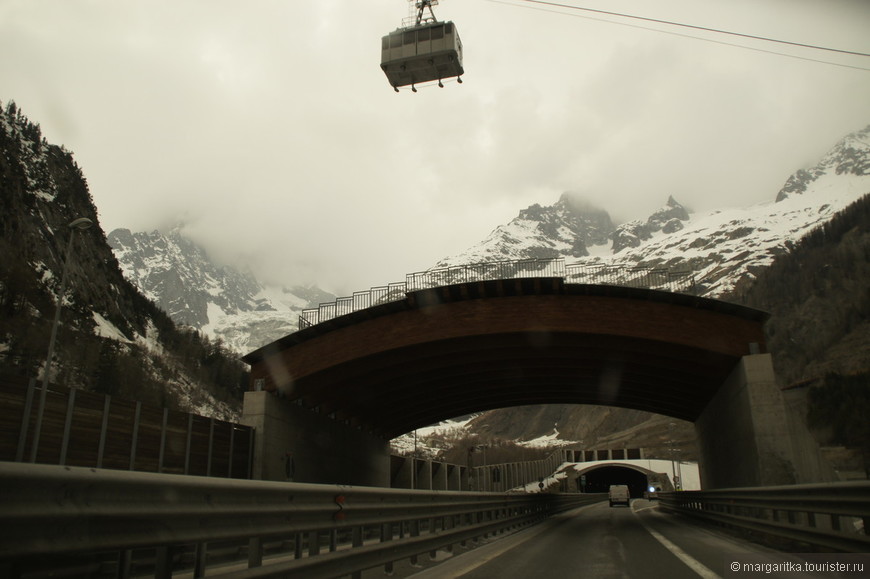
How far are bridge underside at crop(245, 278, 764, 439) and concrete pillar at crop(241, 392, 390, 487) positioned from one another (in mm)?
872

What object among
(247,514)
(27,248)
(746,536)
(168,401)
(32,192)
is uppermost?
(32,192)

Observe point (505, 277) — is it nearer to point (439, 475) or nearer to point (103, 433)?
point (103, 433)

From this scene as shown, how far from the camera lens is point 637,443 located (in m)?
143

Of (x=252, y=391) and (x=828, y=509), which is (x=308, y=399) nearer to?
(x=252, y=391)

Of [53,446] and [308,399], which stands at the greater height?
→ [308,399]

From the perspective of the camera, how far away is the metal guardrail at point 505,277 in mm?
26453

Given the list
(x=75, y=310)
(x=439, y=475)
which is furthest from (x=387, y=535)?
(x=75, y=310)

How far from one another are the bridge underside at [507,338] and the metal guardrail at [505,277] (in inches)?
36.3

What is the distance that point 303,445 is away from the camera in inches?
1156

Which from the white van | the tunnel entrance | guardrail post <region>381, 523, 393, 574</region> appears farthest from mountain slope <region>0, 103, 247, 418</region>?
the tunnel entrance

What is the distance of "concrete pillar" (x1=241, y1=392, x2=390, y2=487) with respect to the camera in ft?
85.5

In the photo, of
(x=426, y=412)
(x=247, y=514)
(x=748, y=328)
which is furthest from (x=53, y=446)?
(x=426, y=412)

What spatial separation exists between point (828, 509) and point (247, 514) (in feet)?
26.9

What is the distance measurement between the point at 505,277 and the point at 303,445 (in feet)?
38.2
